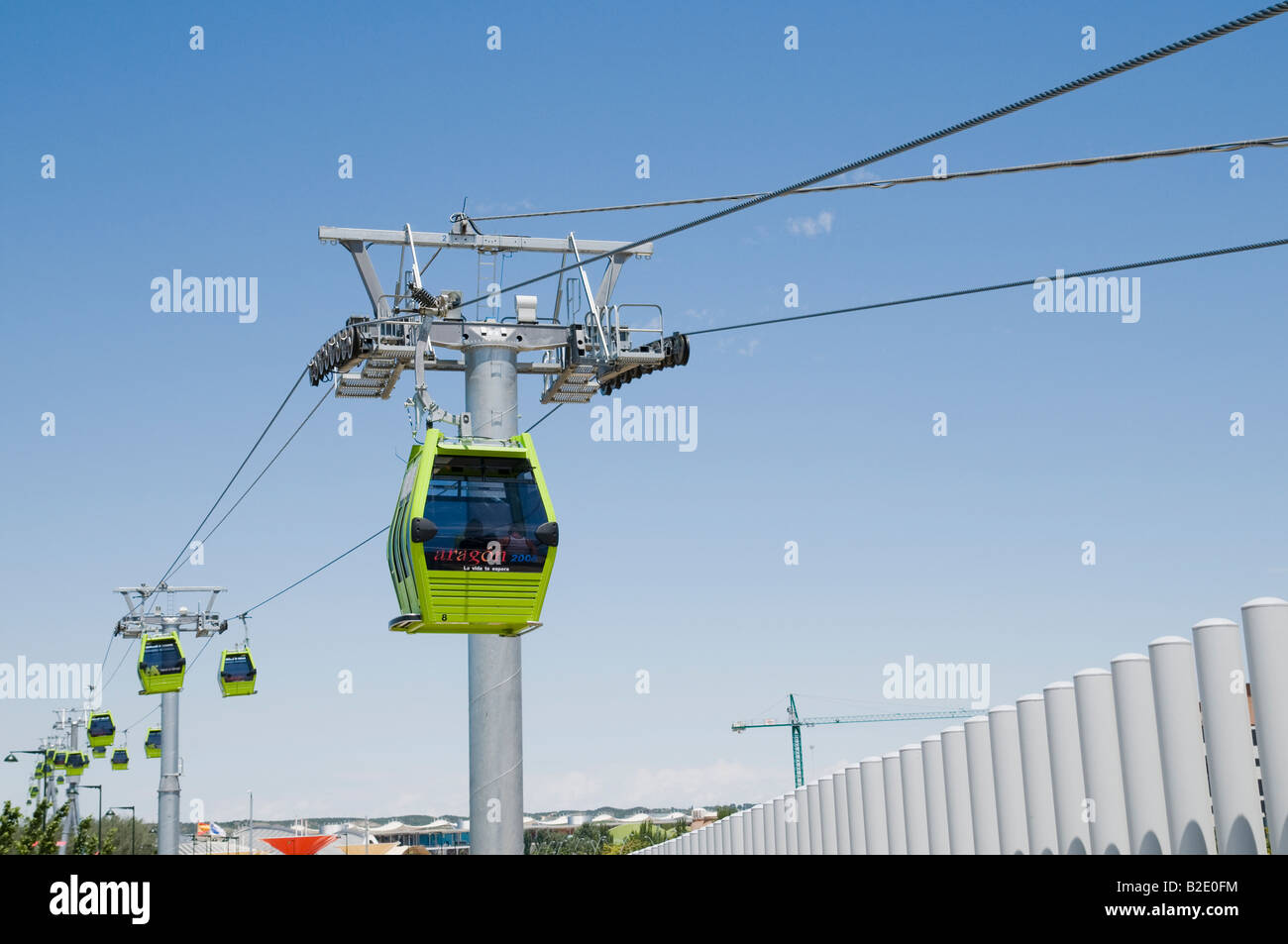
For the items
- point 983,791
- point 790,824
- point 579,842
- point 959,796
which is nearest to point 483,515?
point 790,824

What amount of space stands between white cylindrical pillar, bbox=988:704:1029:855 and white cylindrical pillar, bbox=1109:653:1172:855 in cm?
125

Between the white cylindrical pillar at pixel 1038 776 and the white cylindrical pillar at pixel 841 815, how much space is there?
10.9ft

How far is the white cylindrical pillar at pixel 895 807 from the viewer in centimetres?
1277

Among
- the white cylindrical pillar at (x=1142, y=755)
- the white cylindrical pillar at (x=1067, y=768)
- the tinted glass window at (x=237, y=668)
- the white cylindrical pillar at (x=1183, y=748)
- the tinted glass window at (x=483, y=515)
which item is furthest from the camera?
the tinted glass window at (x=237, y=668)

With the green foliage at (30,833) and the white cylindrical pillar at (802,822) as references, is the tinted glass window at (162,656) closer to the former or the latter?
the green foliage at (30,833)

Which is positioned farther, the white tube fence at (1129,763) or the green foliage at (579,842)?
the green foliage at (579,842)

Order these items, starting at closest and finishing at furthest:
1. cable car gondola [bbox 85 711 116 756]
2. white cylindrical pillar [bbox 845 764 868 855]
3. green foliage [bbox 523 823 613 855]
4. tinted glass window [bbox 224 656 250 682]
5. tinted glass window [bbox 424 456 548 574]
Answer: white cylindrical pillar [bbox 845 764 868 855] < tinted glass window [bbox 424 456 548 574] < tinted glass window [bbox 224 656 250 682] < green foliage [bbox 523 823 613 855] < cable car gondola [bbox 85 711 116 756]

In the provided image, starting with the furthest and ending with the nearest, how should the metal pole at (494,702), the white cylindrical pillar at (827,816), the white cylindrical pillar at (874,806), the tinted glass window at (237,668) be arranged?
1. the tinted glass window at (237,668)
2. the metal pole at (494,702)
3. the white cylindrical pillar at (827,816)
4. the white cylindrical pillar at (874,806)

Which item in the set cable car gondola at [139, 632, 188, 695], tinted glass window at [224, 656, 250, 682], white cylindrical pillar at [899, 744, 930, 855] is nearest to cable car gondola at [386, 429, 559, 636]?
white cylindrical pillar at [899, 744, 930, 855]

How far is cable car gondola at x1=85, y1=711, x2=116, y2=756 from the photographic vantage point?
2282 inches

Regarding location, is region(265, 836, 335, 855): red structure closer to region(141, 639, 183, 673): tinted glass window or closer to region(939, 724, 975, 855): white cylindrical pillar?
region(141, 639, 183, 673): tinted glass window

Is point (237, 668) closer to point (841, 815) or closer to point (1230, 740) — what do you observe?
point (841, 815)

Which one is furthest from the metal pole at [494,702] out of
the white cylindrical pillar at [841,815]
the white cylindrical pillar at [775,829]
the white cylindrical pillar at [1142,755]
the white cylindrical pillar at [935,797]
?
the white cylindrical pillar at [1142,755]
